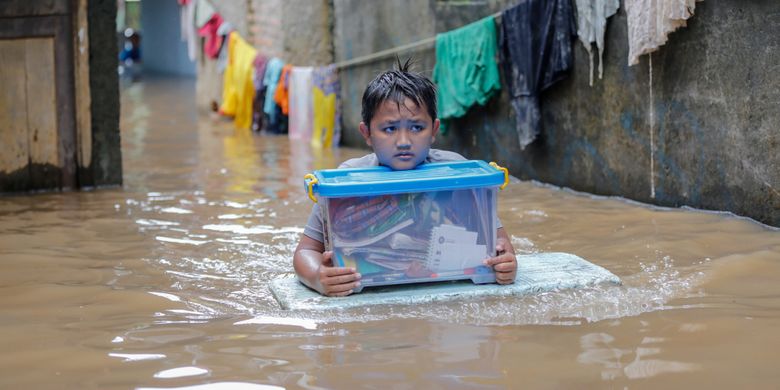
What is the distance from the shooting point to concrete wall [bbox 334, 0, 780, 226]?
14.8 feet

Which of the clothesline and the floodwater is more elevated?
the clothesline

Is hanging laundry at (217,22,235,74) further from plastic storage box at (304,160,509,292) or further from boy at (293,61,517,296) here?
plastic storage box at (304,160,509,292)

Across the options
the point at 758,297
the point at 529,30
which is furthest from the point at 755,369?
the point at 529,30

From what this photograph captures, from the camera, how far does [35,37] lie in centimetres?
653

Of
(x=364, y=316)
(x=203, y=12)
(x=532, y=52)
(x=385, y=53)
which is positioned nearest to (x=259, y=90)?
(x=203, y=12)

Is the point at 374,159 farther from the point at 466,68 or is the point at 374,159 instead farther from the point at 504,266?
the point at 466,68

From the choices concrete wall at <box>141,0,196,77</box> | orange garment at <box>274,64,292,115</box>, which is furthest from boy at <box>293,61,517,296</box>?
concrete wall at <box>141,0,196,77</box>

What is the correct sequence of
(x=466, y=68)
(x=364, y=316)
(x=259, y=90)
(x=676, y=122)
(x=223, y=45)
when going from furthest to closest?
1. (x=223, y=45)
2. (x=259, y=90)
3. (x=466, y=68)
4. (x=676, y=122)
5. (x=364, y=316)

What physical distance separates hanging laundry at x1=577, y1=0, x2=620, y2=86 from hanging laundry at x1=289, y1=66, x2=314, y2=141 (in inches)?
225

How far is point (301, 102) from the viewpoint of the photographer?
11398mm

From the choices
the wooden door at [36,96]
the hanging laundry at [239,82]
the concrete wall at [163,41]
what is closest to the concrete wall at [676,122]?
the wooden door at [36,96]

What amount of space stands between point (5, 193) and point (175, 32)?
70.6ft

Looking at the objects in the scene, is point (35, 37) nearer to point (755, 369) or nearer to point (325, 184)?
point (325, 184)

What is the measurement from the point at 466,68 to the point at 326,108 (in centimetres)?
386
